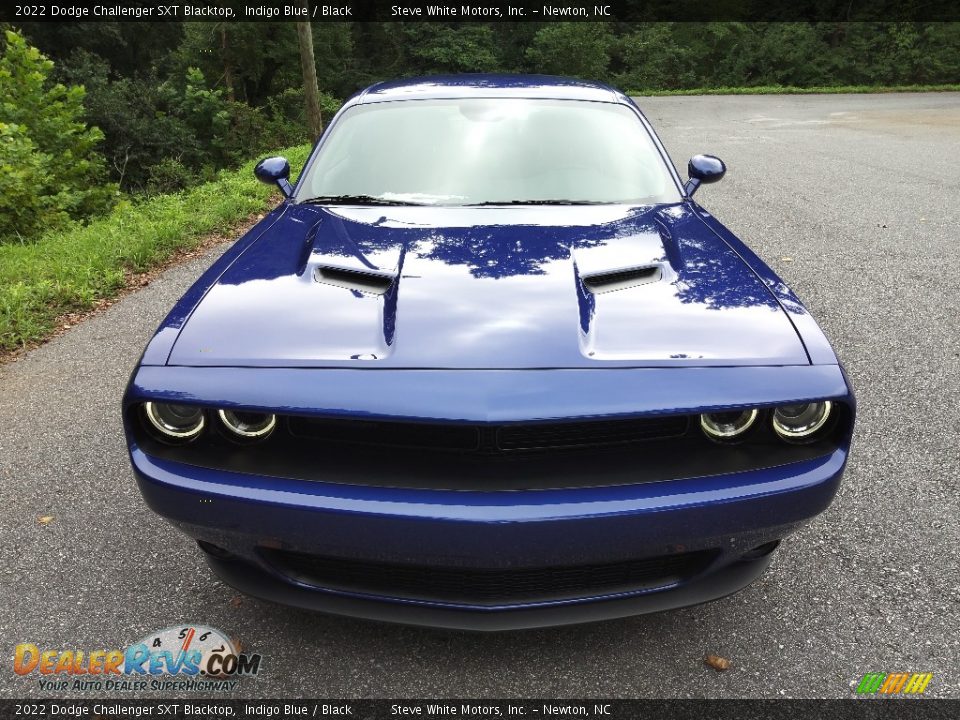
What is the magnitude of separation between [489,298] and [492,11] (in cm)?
3936

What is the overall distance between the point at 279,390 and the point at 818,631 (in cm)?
161

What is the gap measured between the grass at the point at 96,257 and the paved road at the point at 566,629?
1.31 ft

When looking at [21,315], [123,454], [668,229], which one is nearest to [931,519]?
[668,229]

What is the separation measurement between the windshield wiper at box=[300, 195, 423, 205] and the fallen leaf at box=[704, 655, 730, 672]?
1.82 m

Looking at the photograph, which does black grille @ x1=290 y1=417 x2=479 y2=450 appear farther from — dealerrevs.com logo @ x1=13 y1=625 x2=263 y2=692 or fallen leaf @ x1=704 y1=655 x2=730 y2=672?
fallen leaf @ x1=704 y1=655 x2=730 y2=672

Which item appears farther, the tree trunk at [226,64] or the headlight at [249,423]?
the tree trunk at [226,64]

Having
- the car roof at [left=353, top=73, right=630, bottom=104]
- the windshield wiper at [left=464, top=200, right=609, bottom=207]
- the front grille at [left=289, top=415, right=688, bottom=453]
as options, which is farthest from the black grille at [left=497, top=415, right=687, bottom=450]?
the car roof at [left=353, top=73, right=630, bottom=104]

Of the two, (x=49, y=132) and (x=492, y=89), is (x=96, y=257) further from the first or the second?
(x=49, y=132)

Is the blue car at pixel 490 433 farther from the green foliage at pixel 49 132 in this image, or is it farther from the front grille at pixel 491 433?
the green foliage at pixel 49 132

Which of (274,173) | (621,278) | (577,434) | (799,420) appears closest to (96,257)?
(274,173)

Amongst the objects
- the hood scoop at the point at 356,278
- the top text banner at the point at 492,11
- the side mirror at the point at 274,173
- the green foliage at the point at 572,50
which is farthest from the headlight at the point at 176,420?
the green foliage at the point at 572,50

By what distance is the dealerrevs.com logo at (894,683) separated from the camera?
1.85 m

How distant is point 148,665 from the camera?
1.97 metres

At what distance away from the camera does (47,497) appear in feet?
8.96
